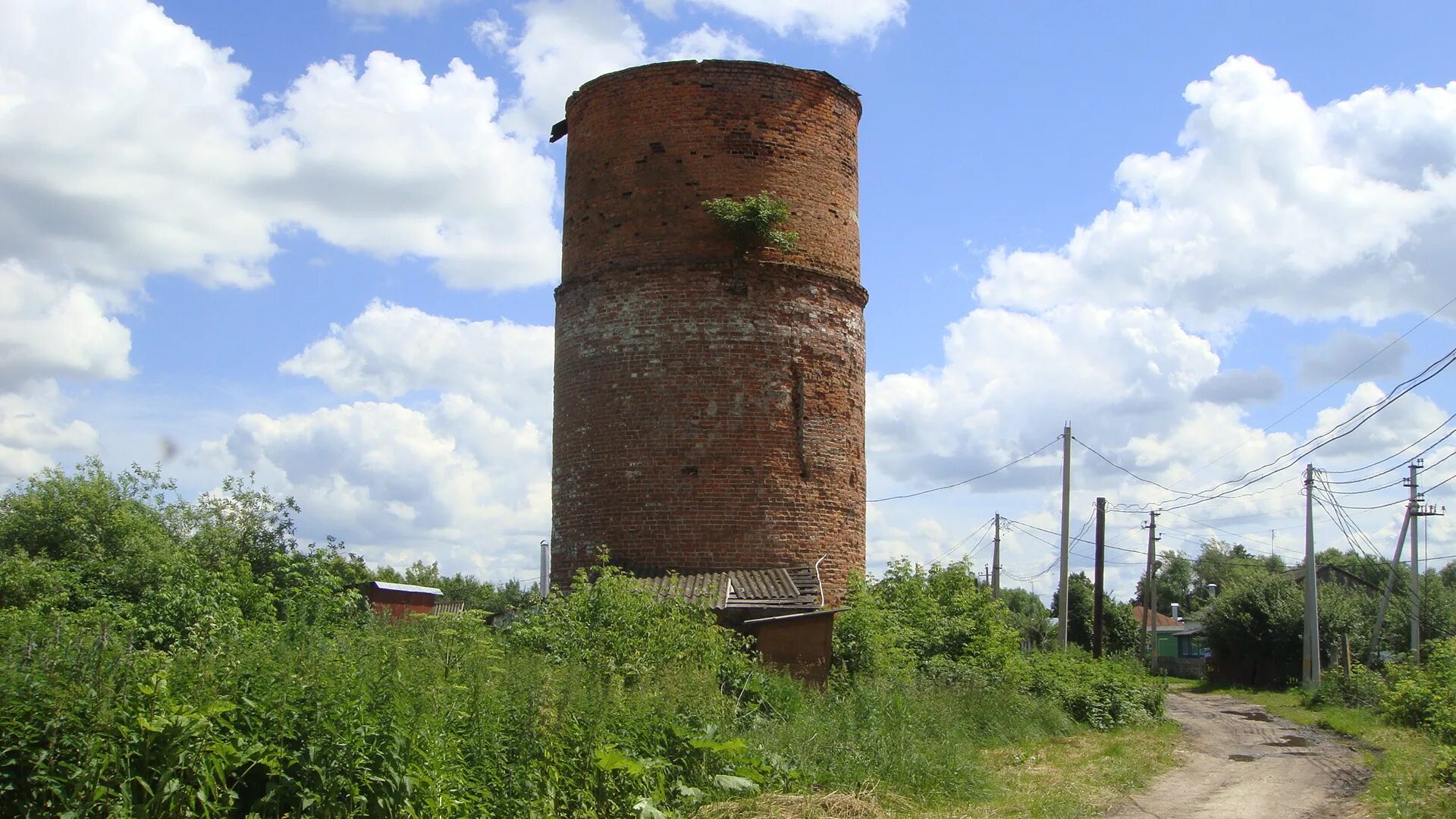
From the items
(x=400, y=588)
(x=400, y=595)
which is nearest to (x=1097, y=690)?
(x=400, y=595)

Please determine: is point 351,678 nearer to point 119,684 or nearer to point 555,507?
point 119,684

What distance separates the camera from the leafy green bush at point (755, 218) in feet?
55.0

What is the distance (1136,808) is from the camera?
35.5 feet

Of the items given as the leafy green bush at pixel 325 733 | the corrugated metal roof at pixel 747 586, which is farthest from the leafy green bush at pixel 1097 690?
the leafy green bush at pixel 325 733

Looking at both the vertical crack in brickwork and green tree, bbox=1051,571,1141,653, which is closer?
the vertical crack in brickwork

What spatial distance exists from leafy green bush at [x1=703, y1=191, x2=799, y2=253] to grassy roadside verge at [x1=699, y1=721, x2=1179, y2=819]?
757 cm

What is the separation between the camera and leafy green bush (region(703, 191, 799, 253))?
16.8 metres

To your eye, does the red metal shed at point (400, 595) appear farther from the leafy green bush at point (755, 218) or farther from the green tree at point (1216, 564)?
the green tree at point (1216, 564)

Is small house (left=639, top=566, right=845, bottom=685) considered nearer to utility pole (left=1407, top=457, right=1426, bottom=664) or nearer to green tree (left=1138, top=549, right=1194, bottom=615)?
utility pole (left=1407, top=457, right=1426, bottom=664)

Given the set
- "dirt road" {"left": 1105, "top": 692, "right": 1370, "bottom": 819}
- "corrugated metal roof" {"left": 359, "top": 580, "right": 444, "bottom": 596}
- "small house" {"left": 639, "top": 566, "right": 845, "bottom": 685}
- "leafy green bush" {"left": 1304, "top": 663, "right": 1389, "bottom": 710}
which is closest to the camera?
"dirt road" {"left": 1105, "top": 692, "right": 1370, "bottom": 819}

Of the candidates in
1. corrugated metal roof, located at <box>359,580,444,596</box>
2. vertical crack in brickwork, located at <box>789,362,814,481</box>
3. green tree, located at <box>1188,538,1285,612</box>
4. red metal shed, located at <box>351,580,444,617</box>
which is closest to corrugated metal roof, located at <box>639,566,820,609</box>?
vertical crack in brickwork, located at <box>789,362,814,481</box>

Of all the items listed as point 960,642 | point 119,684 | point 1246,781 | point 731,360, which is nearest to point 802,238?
point 731,360

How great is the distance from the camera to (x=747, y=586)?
1586cm

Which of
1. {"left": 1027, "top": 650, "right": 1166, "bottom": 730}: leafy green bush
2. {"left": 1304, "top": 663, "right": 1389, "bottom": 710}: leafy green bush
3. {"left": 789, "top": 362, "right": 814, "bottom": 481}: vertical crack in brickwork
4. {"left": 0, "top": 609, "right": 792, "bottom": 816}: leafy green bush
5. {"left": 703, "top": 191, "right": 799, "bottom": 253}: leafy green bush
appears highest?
{"left": 703, "top": 191, "right": 799, "bottom": 253}: leafy green bush
